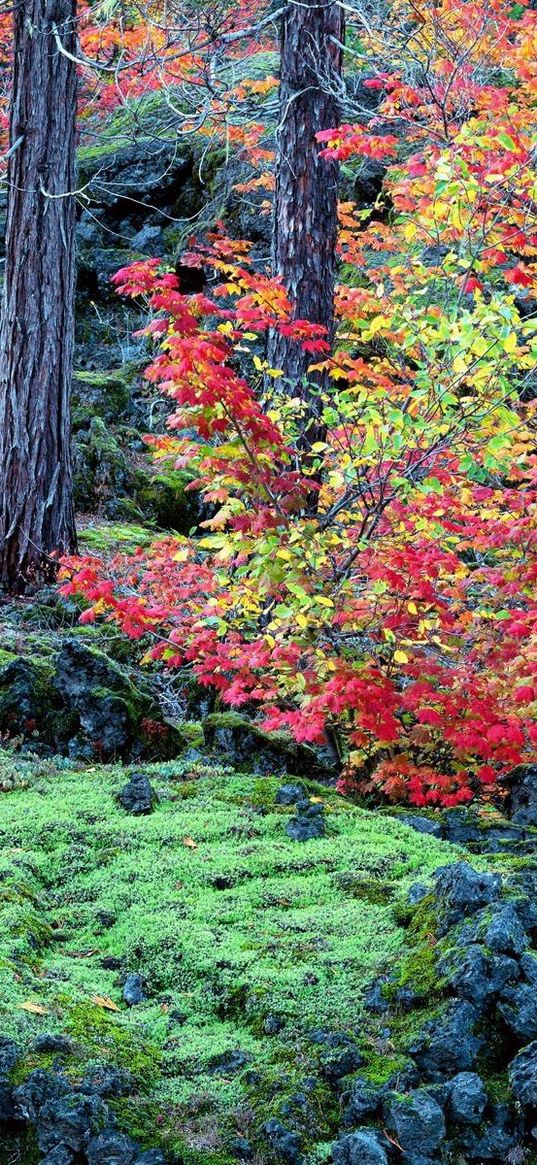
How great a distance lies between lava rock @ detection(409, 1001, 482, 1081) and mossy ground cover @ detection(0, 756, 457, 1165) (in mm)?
224

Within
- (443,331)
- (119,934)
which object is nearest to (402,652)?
(443,331)

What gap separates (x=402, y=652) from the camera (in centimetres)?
490

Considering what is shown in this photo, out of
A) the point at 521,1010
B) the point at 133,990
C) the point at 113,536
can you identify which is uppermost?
the point at 113,536

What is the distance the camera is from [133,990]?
10.5ft

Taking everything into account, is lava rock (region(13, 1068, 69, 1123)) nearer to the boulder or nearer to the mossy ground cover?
the mossy ground cover

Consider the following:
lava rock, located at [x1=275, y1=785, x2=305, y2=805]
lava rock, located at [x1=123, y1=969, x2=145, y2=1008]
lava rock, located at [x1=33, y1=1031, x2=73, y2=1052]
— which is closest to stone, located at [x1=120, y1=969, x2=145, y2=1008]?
lava rock, located at [x1=123, y1=969, x2=145, y2=1008]

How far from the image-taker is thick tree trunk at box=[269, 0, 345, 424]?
22.0 feet

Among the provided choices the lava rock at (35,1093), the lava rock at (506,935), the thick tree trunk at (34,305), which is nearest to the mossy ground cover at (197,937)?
the lava rock at (35,1093)

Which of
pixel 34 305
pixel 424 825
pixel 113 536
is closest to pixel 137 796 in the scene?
pixel 424 825

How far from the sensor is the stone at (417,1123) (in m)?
2.34

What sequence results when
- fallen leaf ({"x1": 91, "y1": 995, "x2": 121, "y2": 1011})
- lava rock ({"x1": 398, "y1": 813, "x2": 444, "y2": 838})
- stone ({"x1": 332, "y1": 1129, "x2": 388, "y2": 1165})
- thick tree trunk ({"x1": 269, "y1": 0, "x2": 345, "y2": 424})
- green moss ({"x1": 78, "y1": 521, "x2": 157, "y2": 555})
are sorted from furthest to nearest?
green moss ({"x1": 78, "y1": 521, "x2": 157, "y2": 555}), thick tree trunk ({"x1": 269, "y1": 0, "x2": 345, "y2": 424}), lava rock ({"x1": 398, "y1": 813, "x2": 444, "y2": 838}), fallen leaf ({"x1": 91, "y1": 995, "x2": 121, "y2": 1011}), stone ({"x1": 332, "y1": 1129, "x2": 388, "y2": 1165})

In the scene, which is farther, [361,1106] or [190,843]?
[190,843]

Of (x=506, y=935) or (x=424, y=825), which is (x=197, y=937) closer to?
(x=506, y=935)

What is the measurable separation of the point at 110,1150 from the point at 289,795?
246 centimetres
